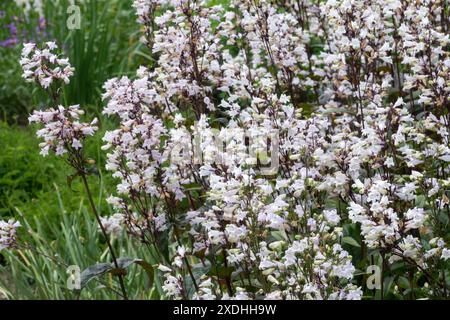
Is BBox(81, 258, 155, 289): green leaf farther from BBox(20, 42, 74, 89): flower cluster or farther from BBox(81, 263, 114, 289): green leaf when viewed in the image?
BBox(20, 42, 74, 89): flower cluster

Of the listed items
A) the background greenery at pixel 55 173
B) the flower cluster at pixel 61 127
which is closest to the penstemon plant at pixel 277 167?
the flower cluster at pixel 61 127

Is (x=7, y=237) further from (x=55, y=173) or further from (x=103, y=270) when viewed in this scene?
(x=55, y=173)

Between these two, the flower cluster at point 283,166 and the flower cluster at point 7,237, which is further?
the flower cluster at point 7,237

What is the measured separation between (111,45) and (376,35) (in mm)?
5141

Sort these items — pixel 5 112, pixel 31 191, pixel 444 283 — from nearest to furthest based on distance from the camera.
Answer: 1. pixel 444 283
2. pixel 31 191
3. pixel 5 112

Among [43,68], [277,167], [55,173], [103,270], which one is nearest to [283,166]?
[277,167]

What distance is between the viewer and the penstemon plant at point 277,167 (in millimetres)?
3279

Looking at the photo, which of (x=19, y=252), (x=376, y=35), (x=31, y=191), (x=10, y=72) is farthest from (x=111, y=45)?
(x=376, y=35)

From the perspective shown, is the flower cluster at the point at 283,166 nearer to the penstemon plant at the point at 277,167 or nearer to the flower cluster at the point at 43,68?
the penstemon plant at the point at 277,167

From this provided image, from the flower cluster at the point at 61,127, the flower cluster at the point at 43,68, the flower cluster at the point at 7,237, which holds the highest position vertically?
the flower cluster at the point at 43,68

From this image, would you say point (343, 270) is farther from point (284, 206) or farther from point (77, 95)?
point (77, 95)

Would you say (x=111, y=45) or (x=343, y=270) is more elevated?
(x=111, y=45)

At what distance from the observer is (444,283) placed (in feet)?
11.6

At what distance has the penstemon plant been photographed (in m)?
3.28
